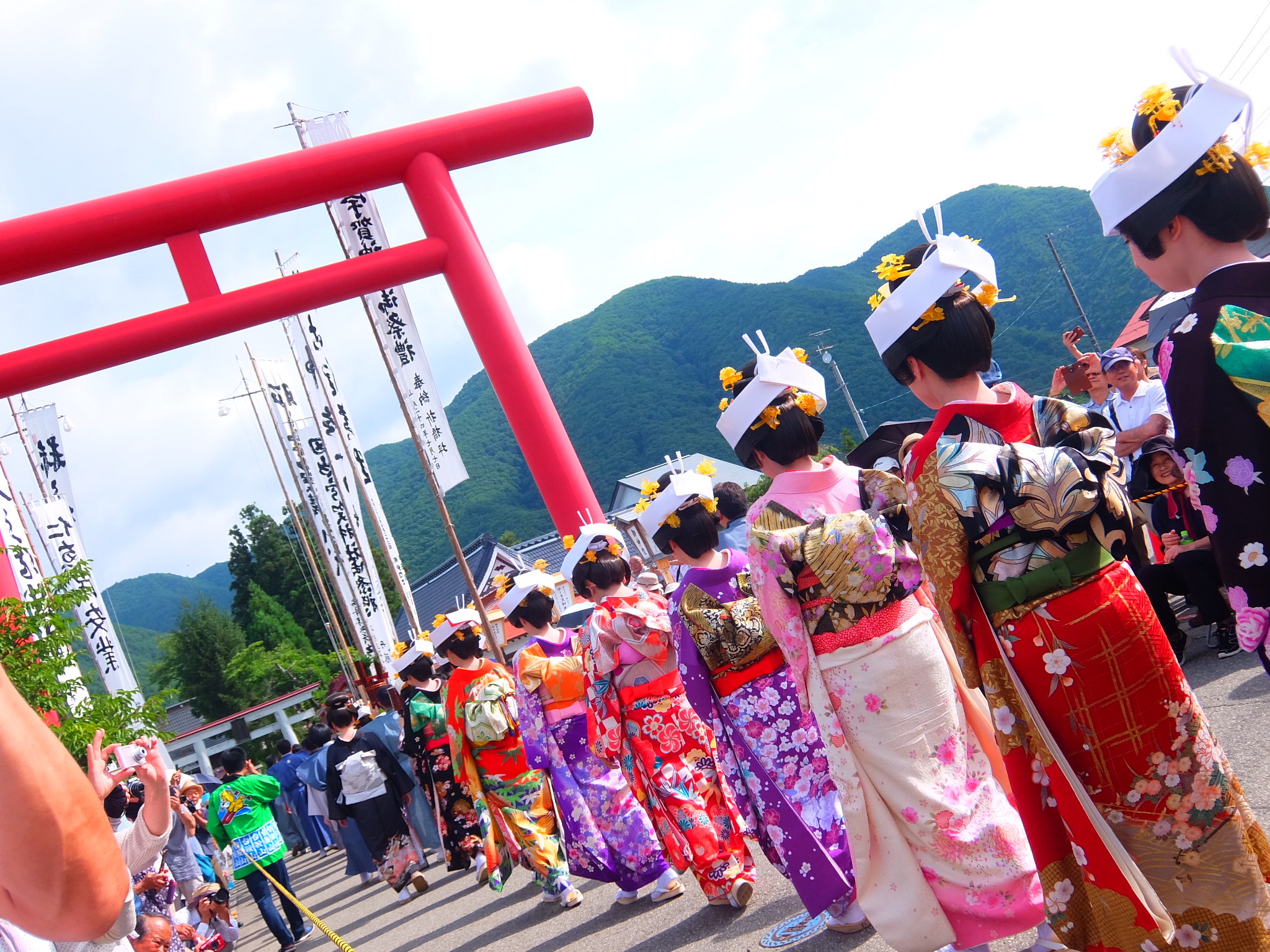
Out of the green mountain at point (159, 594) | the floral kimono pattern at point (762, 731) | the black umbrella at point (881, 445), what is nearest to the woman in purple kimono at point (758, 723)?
the floral kimono pattern at point (762, 731)

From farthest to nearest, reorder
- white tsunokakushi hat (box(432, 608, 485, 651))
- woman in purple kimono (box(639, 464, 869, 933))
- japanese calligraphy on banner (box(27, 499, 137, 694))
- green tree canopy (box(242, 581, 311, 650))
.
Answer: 1. green tree canopy (box(242, 581, 311, 650))
2. japanese calligraphy on banner (box(27, 499, 137, 694))
3. white tsunokakushi hat (box(432, 608, 485, 651))
4. woman in purple kimono (box(639, 464, 869, 933))

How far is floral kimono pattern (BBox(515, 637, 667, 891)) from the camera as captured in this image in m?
5.91

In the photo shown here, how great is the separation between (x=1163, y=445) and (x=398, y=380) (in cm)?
795

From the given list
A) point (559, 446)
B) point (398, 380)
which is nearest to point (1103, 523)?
point (559, 446)

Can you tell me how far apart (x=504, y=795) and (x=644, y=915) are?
1.84m

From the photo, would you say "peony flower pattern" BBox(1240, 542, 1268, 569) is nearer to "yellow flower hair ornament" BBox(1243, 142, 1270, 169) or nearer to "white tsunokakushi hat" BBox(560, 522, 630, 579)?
"yellow flower hair ornament" BBox(1243, 142, 1270, 169)

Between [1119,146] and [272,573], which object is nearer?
[1119,146]

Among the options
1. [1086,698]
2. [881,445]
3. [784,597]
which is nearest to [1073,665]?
[1086,698]

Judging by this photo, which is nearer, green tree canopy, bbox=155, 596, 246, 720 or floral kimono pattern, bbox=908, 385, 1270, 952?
floral kimono pattern, bbox=908, 385, 1270, 952

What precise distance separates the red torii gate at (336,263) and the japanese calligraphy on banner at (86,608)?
7.62 meters

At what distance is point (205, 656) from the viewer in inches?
1887

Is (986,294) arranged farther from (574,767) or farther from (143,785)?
(574,767)

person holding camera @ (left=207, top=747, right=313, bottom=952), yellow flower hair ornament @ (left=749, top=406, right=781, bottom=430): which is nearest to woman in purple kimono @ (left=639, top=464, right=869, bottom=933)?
yellow flower hair ornament @ (left=749, top=406, right=781, bottom=430)

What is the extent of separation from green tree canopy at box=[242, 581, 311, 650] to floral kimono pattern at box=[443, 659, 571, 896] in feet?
144
